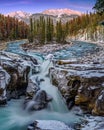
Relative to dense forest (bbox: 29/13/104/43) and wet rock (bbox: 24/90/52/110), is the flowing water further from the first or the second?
dense forest (bbox: 29/13/104/43)

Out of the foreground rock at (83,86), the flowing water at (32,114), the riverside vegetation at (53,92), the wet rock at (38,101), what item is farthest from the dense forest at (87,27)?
the wet rock at (38,101)

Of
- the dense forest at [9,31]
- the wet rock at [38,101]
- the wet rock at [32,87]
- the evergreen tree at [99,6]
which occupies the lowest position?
the wet rock at [38,101]

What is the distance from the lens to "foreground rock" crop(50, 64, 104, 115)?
2227 cm

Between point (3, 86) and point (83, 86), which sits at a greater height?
point (83, 86)

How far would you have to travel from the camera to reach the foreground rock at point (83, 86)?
22.3m

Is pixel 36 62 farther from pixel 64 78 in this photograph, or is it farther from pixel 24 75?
pixel 64 78

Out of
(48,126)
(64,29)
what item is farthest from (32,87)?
(64,29)

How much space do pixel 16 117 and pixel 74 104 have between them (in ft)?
17.0

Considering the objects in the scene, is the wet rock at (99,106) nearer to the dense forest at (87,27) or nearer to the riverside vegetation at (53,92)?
the riverside vegetation at (53,92)

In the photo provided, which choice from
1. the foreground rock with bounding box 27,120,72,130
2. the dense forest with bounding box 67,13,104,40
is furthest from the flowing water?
the dense forest with bounding box 67,13,104,40

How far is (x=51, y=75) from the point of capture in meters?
28.3

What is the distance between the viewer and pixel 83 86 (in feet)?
76.2

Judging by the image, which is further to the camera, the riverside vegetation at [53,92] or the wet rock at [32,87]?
the wet rock at [32,87]

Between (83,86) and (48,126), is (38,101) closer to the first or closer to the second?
(83,86)
